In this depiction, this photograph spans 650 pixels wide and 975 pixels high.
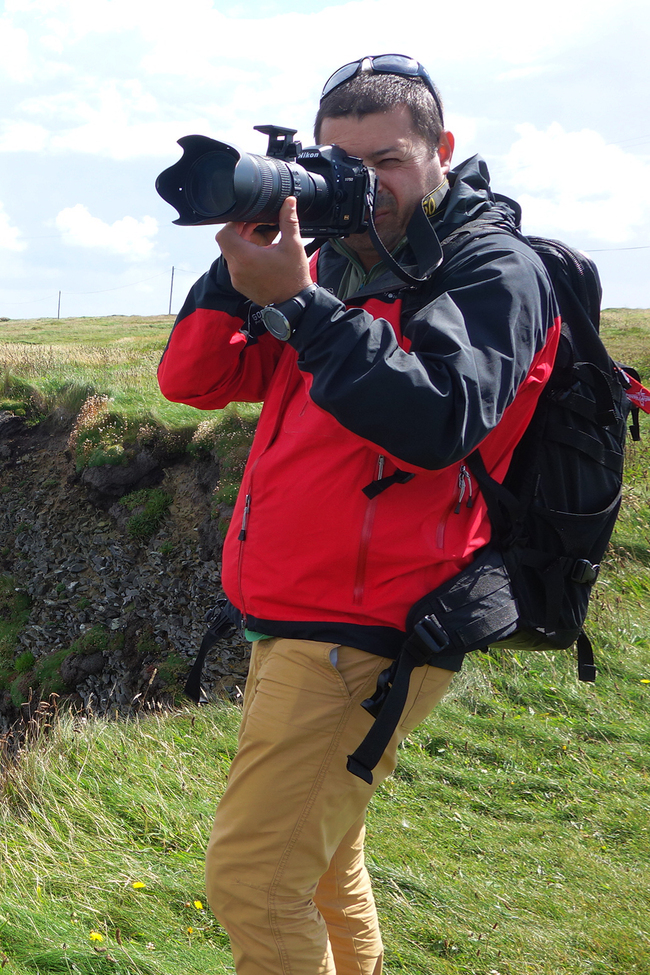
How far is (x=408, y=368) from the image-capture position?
1495mm

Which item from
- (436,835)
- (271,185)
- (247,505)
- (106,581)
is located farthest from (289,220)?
(106,581)

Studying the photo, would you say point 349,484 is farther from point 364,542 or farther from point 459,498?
point 459,498

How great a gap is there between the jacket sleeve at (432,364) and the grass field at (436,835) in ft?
6.79

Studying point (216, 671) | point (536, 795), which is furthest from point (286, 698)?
point (216, 671)

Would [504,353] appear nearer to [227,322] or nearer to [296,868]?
[227,322]

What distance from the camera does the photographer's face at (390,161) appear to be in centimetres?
192

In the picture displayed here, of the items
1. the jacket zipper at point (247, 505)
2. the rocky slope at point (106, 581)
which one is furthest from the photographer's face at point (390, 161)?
the rocky slope at point (106, 581)

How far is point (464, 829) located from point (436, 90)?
3056 millimetres

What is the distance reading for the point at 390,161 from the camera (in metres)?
1.94

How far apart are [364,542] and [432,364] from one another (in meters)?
0.43

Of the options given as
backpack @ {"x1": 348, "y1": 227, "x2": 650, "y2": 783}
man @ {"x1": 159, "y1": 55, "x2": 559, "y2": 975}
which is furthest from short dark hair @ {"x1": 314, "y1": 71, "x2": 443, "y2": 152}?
backpack @ {"x1": 348, "y1": 227, "x2": 650, "y2": 783}

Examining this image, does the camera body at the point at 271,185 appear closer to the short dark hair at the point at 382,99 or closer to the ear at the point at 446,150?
the short dark hair at the point at 382,99

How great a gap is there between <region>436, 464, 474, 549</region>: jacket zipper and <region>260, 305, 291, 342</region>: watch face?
1.71ft

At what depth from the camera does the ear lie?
2.08 m
